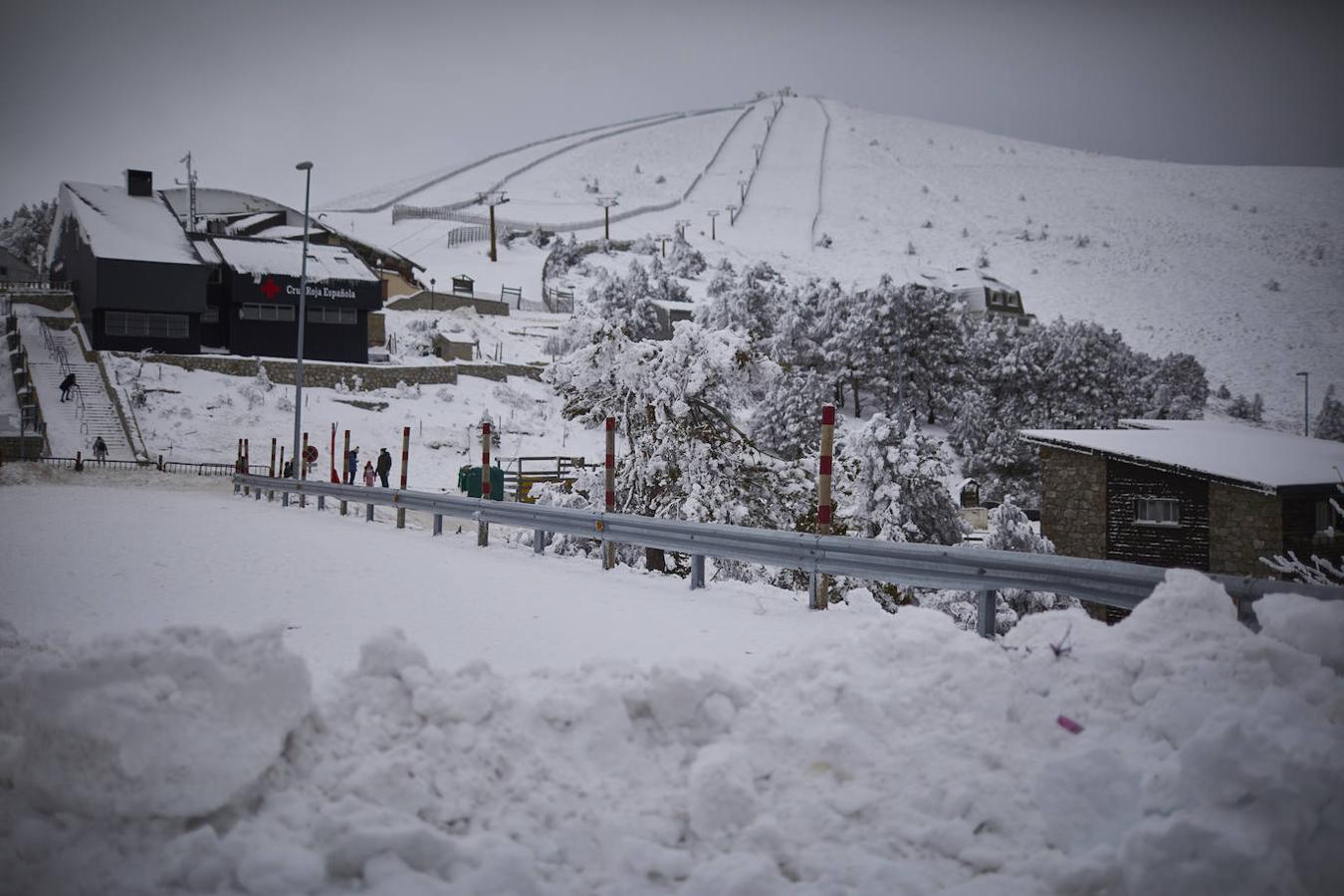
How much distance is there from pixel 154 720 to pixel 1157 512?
26832 millimetres

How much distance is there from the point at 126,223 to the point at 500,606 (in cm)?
5925

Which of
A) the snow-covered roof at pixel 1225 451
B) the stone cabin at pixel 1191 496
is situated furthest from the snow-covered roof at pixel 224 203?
the snow-covered roof at pixel 1225 451

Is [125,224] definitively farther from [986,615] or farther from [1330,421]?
[1330,421]

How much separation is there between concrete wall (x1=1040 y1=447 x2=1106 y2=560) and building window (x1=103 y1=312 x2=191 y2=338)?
1831 inches

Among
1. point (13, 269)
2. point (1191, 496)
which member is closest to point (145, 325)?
point (13, 269)

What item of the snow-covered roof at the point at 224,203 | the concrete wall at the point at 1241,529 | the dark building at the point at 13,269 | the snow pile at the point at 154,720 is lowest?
the concrete wall at the point at 1241,529

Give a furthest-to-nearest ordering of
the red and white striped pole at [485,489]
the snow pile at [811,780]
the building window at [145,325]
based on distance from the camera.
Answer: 1. the building window at [145,325]
2. the red and white striped pole at [485,489]
3. the snow pile at [811,780]

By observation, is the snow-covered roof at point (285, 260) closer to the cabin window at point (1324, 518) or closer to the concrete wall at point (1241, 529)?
the concrete wall at point (1241, 529)

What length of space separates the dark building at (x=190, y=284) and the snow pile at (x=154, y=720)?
5551cm

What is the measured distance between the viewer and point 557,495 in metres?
20.3

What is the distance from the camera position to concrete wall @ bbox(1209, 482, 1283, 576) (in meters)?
23.3

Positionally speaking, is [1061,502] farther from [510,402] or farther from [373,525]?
[510,402]

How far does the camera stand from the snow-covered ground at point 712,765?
11.8 ft

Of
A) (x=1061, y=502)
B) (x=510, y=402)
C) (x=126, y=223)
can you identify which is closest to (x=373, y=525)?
(x=1061, y=502)
